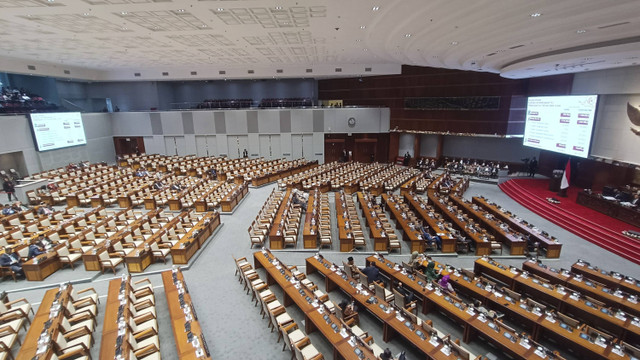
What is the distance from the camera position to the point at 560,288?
7.46 meters

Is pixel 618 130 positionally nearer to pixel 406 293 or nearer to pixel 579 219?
pixel 579 219

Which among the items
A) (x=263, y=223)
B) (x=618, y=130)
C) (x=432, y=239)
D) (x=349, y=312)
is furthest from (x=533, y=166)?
(x=349, y=312)

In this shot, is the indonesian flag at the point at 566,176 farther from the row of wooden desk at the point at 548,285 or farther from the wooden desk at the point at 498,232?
the row of wooden desk at the point at 548,285

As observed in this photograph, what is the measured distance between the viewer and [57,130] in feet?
71.2

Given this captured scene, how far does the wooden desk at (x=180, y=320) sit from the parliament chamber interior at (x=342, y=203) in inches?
1.9

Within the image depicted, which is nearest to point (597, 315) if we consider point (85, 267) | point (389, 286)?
point (389, 286)

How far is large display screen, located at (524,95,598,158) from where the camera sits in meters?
13.9

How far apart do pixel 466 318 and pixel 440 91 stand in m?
21.3

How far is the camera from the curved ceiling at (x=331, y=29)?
744 cm

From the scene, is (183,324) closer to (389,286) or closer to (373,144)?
(389,286)

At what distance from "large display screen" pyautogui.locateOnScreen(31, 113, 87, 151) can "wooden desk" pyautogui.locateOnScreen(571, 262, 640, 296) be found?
96.0ft

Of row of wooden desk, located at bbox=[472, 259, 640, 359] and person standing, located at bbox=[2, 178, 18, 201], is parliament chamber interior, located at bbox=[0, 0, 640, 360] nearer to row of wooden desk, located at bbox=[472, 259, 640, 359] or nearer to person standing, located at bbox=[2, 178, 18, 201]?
row of wooden desk, located at bbox=[472, 259, 640, 359]

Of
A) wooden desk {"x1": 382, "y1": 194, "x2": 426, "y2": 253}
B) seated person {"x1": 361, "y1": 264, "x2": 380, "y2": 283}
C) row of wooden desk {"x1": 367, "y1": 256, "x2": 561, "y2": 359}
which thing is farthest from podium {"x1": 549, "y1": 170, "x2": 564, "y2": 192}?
seated person {"x1": 361, "y1": 264, "x2": 380, "y2": 283}

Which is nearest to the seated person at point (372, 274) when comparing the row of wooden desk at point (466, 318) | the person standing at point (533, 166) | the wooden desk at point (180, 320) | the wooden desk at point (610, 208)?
the row of wooden desk at point (466, 318)
